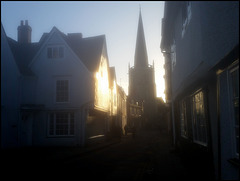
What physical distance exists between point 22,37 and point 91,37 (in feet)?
22.0

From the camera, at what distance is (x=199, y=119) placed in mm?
7734

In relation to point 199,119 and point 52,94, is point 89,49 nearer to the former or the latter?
point 52,94

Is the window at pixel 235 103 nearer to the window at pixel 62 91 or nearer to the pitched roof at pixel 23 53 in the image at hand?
the window at pixel 62 91

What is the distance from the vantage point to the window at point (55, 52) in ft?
66.6

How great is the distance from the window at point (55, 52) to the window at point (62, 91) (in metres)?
2.12

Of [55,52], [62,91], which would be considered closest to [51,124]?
[62,91]

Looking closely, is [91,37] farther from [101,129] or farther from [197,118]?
[197,118]

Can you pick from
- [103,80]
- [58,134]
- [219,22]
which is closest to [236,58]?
[219,22]

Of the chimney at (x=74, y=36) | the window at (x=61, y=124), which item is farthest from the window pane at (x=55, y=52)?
the window at (x=61, y=124)

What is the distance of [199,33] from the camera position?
20.6 ft

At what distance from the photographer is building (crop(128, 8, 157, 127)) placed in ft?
245

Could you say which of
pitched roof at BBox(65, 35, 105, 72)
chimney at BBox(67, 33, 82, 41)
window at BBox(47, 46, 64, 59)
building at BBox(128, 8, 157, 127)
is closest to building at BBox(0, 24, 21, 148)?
window at BBox(47, 46, 64, 59)

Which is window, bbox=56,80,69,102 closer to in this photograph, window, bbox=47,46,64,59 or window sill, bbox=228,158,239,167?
window, bbox=47,46,64,59

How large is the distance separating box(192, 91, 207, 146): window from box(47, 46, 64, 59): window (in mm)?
14262
